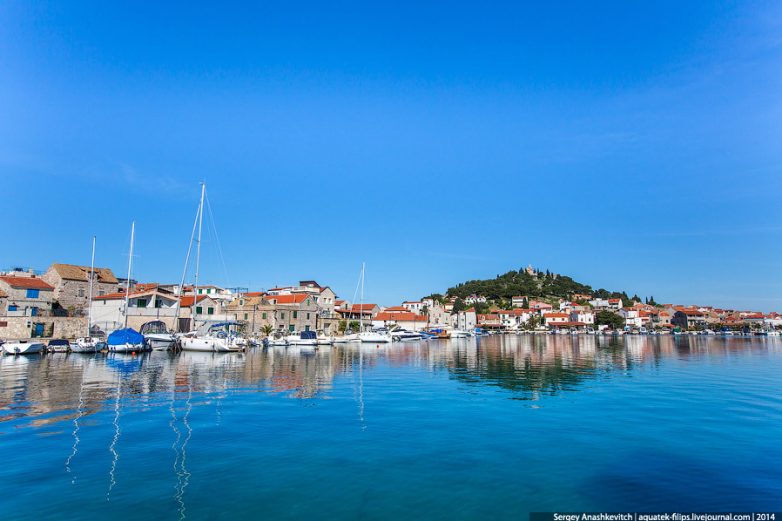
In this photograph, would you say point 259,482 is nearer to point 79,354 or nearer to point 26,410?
point 26,410

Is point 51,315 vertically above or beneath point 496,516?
above

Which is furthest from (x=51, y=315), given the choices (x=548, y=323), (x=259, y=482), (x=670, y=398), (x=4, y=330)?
(x=548, y=323)

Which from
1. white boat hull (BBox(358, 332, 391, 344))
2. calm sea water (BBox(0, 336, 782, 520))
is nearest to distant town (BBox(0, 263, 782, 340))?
white boat hull (BBox(358, 332, 391, 344))

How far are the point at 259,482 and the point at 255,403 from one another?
1037 cm

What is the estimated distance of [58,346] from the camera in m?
48.4

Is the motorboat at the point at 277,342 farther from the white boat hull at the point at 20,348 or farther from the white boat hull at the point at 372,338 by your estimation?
the white boat hull at the point at 20,348

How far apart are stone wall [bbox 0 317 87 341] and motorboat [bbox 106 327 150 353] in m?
9.26

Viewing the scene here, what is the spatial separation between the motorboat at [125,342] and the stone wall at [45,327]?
926cm

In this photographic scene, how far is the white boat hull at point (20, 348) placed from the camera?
144ft

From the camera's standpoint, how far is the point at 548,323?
15462cm

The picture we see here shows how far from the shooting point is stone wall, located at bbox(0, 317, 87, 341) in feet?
172

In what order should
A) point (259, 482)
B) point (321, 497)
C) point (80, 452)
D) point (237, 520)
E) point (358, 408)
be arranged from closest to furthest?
point (237, 520) → point (321, 497) → point (259, 482) → point (80, 452) → point (358, 408)

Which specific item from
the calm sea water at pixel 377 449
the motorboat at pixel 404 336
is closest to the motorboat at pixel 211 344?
the calm sea water at pixel 377 449

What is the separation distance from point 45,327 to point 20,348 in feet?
41.0
